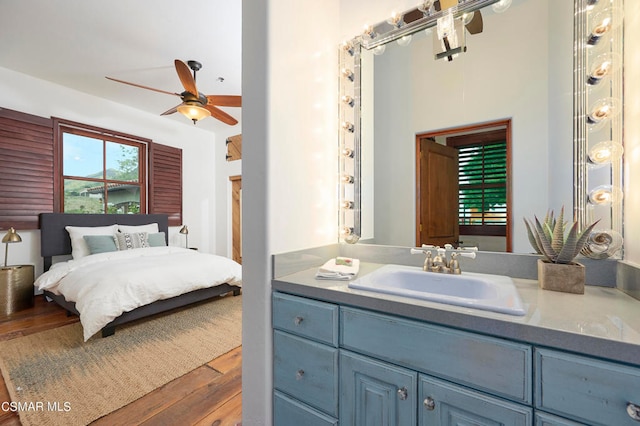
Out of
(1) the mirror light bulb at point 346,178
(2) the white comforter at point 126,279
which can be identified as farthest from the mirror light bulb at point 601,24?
(2) the white comforter at point 126,279

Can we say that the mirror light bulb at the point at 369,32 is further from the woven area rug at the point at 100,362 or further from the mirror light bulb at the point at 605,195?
the woven area rug at the point at 100,362

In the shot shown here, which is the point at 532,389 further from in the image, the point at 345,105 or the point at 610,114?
the point at 345,105

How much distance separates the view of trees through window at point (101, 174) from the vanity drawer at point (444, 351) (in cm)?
461

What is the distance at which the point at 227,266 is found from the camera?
3.39 meters

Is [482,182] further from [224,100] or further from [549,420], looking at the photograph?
[224,100]

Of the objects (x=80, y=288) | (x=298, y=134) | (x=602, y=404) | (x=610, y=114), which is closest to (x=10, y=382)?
(x=80, y=288)

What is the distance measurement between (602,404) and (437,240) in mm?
866

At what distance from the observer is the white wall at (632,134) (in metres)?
0.96

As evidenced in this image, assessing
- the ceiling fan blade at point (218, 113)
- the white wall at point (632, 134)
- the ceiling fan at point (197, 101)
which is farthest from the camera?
the ceiling fan blade at point (218, 113)

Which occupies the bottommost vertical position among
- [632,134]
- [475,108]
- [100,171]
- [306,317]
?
[306,317]

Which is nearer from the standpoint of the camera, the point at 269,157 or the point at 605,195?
the point at 605,195

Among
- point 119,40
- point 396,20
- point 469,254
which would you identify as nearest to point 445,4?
point 396,20

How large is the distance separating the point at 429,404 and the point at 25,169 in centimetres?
482

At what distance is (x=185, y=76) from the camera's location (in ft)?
8.41
